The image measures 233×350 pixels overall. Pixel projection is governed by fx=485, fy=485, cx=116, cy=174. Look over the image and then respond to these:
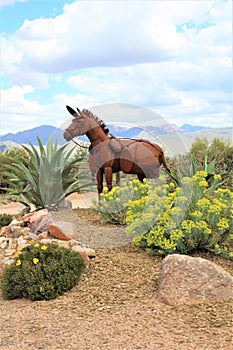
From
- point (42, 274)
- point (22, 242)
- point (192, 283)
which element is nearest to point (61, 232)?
point (22, 242)

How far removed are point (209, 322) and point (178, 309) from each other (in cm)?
37

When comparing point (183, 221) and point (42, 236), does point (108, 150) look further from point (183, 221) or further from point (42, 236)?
point (183, 221)

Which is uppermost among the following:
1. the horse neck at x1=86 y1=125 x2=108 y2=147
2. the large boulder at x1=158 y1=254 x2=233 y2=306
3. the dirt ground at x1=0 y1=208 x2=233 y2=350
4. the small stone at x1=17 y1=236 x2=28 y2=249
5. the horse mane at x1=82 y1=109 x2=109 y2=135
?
the horse mane at x1=82 y1=109 x2=109 y2=135

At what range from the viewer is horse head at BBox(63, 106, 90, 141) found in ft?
24.6

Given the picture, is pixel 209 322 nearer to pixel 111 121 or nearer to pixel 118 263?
pixel 118 263

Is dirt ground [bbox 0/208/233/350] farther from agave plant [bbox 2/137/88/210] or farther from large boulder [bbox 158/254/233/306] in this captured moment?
agave plant [bbox 2/137/88/210]

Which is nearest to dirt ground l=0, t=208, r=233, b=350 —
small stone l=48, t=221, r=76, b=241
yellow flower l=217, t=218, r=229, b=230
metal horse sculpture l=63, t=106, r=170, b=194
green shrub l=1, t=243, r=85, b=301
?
green shrub l=1, t=243, r=85, b=301

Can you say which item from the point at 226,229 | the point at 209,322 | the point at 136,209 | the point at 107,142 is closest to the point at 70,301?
the point at 209,322

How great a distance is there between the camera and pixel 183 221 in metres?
6.04

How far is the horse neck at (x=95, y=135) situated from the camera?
7699mm

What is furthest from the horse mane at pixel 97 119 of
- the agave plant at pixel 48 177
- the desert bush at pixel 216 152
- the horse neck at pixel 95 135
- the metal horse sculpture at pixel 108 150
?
the desert bush at pixel 216 152

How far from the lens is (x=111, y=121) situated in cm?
789

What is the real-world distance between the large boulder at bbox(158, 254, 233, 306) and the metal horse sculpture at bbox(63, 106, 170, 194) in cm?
298

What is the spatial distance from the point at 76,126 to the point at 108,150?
2.11 feet
